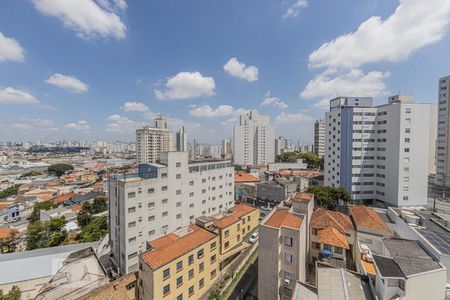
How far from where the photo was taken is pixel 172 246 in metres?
17.1

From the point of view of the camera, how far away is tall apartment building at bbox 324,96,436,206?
35969 millimetres

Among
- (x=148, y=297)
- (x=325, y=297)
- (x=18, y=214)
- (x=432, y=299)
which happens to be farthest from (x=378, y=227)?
(x=18, y=214)

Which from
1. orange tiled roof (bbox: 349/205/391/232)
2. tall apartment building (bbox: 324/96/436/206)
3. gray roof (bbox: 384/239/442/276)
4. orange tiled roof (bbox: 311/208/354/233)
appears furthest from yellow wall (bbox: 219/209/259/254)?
tall apartment building (bbox: 324/96/436/206)

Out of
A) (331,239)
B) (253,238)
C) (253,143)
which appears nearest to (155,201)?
(253,238)

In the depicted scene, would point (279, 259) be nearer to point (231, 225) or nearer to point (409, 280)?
point (409, 280)

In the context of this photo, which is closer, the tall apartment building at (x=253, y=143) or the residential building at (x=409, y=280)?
the residential building at (x=409, y=280)

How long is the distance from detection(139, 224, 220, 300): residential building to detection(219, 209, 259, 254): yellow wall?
382 centimetres

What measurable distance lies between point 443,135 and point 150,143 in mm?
103583

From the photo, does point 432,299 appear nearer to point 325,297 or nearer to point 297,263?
point 325,297

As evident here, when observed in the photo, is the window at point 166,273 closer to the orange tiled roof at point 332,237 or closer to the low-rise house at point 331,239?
the low-rise house at point 331,239

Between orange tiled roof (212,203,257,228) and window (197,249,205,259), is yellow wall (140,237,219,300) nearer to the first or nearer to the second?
window (197,249,205,259)

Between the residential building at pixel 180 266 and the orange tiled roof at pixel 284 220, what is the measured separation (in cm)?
683

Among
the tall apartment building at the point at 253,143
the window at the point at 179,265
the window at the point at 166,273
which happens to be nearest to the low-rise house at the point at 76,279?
the window at the point at 166,273

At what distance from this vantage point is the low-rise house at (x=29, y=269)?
19.0 metres
